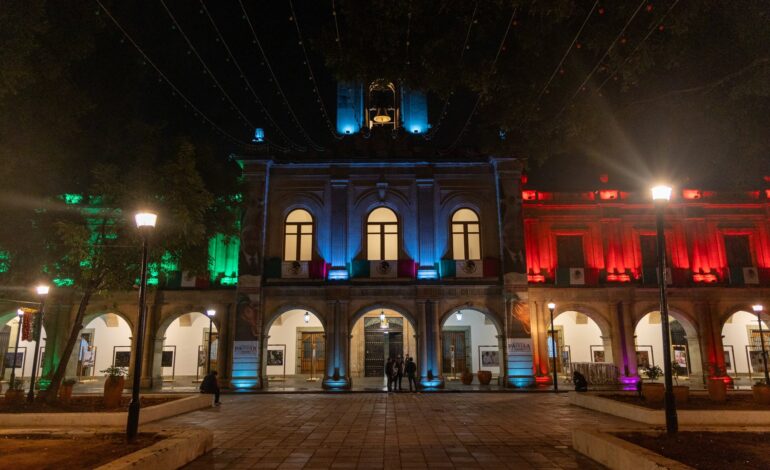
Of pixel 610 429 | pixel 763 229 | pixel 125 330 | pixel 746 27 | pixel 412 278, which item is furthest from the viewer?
pixel 125 330

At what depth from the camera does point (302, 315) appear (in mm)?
29953

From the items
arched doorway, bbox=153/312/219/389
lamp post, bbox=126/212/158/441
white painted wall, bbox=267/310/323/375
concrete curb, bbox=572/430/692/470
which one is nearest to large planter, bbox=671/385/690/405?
concrete curb, bbox=572/430/692/470

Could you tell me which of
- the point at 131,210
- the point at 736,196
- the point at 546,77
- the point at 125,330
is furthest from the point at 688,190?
the point at 125,330

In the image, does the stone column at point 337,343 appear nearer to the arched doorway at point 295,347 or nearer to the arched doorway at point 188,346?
the arched doorway at point 295,347

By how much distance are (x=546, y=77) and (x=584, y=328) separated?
61.0 feet

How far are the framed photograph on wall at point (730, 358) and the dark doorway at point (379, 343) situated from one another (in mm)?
16838

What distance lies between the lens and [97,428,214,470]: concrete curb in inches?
286

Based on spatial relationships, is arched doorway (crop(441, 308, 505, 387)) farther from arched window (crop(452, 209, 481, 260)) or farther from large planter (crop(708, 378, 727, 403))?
large planter (crop(708, 378, 727, 403))

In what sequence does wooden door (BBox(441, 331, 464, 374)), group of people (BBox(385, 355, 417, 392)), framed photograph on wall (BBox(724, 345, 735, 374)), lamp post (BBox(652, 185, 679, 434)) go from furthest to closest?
wooden door (BBox(441, 331, 464, 374))
framed photograph on wall (BBox(724, 345, 735, 374))
group of people (BBox(385, 355, 417, 392))
lamp post (BBox(652, 185, 679, 434))

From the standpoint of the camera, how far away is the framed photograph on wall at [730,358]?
28578 millimetres

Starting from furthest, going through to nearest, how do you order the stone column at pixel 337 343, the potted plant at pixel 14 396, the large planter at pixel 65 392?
the stone column at pixel 337 343 → the large planter at pixel 65 392 → the potted plant at pixel 14 396

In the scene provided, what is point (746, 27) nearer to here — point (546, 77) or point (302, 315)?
point (546, 77)

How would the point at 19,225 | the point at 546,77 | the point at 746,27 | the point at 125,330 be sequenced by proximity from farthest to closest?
1. the point at 125,330
2. the point at 19,225
3. the point at 546,77
4. the point at 746,27

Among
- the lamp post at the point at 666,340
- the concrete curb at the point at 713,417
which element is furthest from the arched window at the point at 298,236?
the lamp post at the point at 666,340
